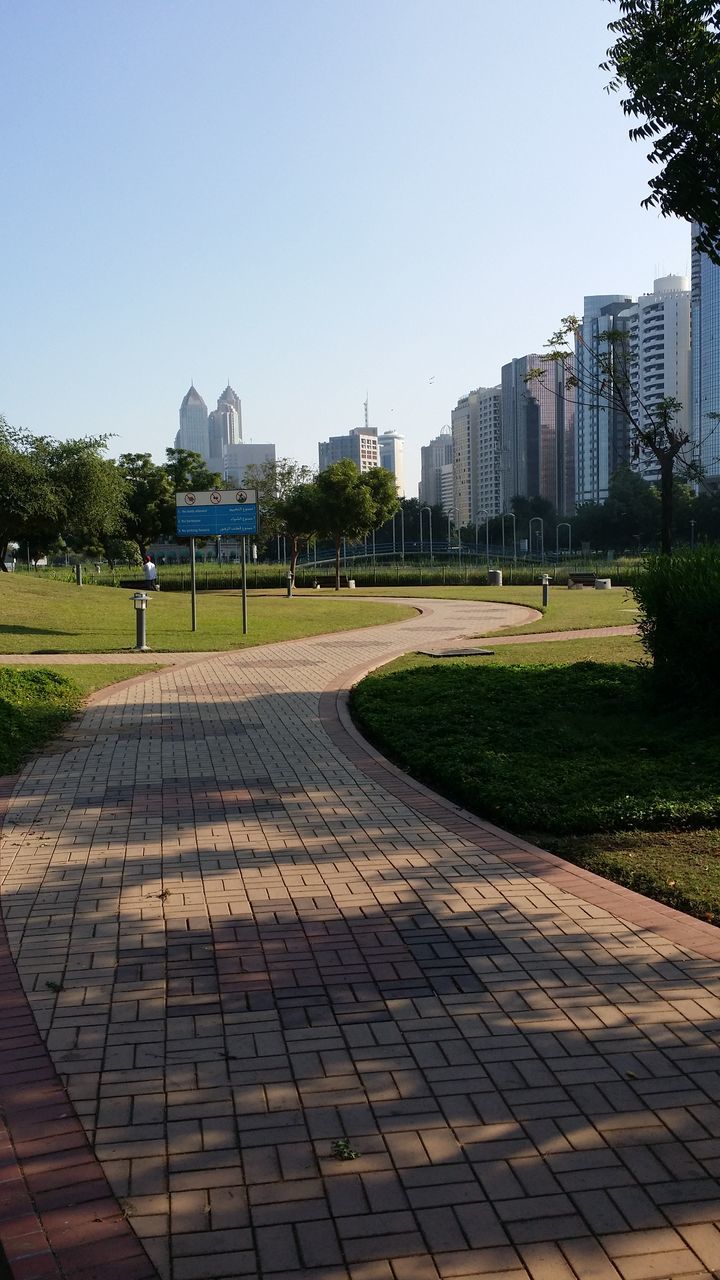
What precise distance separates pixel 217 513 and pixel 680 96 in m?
14.4

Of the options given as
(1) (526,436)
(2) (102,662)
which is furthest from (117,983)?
(1) (526,436)

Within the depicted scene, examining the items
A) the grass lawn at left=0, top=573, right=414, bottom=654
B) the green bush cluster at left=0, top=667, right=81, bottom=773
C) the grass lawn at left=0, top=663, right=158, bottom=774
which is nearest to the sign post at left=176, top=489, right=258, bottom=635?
the grass lawn at left=0, top=573, right=414, bottom=654

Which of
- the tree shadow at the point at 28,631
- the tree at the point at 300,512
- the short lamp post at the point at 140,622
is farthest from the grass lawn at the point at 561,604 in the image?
the tree shadow at the point at 28,631

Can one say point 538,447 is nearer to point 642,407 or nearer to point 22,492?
point 22,492

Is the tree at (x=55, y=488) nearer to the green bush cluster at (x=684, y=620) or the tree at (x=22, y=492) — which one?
the tree at (x=22, y=492)

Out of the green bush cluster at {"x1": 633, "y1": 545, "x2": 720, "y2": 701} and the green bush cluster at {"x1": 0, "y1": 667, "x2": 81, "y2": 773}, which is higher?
the green bush cluster at {"x1": 633, "y1": 545, "x2": 720, "y2": 701}

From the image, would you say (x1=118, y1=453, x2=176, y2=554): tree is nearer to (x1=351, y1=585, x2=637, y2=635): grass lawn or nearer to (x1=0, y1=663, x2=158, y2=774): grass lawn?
(x1=351, y1=585, x2=637, y2=635): grass lawn

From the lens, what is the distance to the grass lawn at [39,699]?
982 centimetres

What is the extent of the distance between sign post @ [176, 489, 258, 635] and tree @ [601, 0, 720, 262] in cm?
1314

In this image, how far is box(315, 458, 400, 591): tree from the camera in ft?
146

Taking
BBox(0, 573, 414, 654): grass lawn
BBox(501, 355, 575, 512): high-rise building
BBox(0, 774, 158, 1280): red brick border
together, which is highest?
BBox(501, 355, 575, 512): high-rise building

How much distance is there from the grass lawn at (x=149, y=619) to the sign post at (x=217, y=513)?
146 cm

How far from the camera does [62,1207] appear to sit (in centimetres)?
289

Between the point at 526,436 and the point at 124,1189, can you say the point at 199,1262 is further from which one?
the point at 526,436
